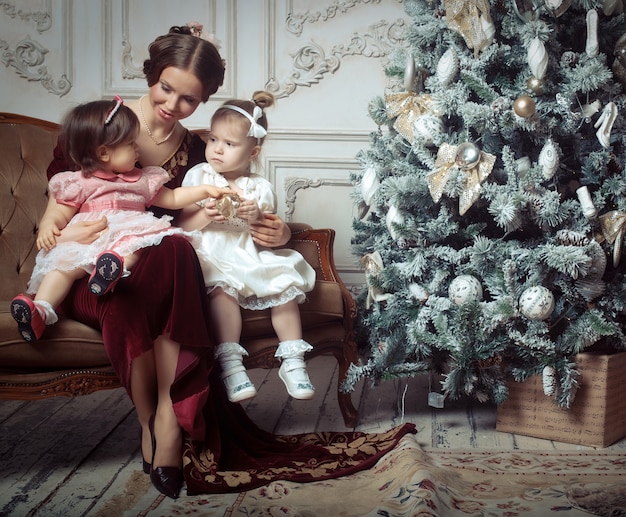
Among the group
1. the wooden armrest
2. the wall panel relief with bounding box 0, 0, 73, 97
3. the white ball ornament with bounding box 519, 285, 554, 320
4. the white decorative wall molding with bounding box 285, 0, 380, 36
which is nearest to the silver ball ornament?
the white ball ornament with bounding box 519, 285, 554, 320

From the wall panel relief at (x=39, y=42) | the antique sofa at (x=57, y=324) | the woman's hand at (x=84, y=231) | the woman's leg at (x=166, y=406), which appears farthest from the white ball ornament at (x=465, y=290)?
the wall panel relief at (x=39, y=42)

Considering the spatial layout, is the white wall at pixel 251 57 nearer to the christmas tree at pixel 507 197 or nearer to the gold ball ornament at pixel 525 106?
the christmas tree at pixel 507 197

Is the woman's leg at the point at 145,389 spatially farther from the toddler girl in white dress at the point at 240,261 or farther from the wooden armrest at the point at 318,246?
the wooden armrest at the point at 318,246

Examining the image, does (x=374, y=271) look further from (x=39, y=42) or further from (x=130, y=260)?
(x=39, y=42)

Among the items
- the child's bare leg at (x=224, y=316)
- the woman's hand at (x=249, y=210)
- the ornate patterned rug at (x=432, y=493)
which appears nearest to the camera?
the ornate patterned rug at (x=432, y=493)

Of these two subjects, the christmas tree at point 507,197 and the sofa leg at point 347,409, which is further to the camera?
the sofa leg at point 347,409

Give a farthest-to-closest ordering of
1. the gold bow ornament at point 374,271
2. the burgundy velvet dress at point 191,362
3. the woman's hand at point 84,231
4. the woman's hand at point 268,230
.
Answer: the gold bow ornament at point 374,271, the woman's hand at point 268,230, the woman's hand at point 84,231, the burgundy velvet dress at point 191,362

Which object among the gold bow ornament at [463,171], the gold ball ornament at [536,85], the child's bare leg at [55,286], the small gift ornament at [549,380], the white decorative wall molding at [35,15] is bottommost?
the small gift ornament at [549,380]

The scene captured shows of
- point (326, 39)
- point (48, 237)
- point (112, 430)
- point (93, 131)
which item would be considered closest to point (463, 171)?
point (93, 131)

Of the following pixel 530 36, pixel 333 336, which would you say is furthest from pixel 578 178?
pixel 333 336

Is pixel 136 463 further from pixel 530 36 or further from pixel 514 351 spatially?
pixel 530 36

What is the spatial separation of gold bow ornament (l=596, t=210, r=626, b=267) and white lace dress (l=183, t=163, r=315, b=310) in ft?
3.25

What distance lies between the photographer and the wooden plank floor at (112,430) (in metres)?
2.35

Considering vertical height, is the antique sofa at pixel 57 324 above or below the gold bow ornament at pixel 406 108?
below
